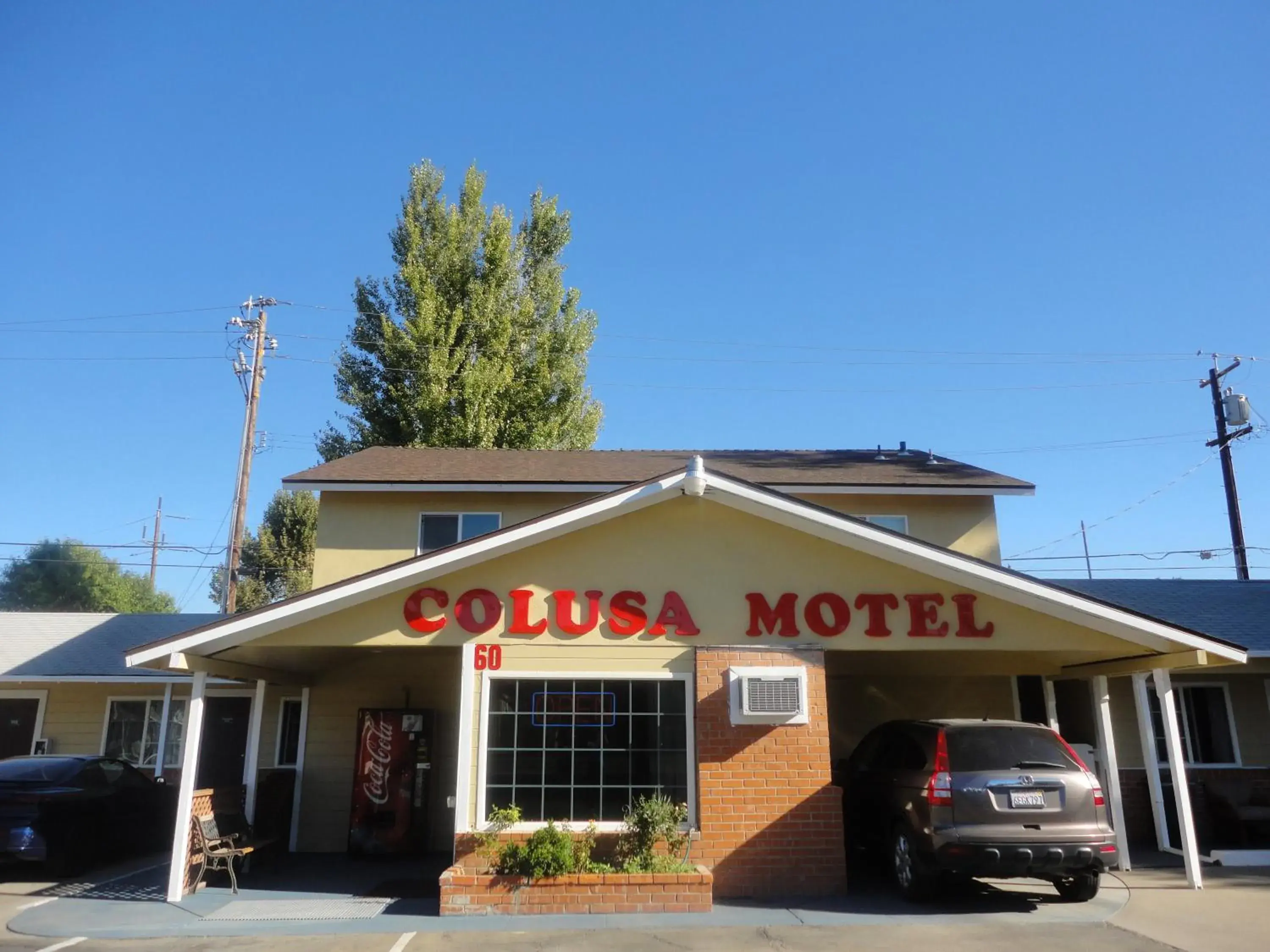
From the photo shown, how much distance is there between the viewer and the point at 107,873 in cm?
1168

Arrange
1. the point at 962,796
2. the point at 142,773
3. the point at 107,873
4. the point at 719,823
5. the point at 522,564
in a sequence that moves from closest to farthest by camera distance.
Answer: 1. the point at 962,796
2. the point at 719,823
3. the point at 522,564
4. the point at 107,873
5. the point at 142,773

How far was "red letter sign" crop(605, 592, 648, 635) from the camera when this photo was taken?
1029cm

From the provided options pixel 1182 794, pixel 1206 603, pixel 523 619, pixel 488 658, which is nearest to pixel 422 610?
pixel 488 658

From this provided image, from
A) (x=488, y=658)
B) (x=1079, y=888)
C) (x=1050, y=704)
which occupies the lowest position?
(x=1079, y=888)

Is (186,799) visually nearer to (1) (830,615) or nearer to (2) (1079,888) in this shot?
(1) (830,615)

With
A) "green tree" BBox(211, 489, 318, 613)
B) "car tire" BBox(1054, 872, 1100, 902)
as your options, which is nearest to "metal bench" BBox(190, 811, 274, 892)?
"car tire" BBox(1054, 872, 1100, 902)

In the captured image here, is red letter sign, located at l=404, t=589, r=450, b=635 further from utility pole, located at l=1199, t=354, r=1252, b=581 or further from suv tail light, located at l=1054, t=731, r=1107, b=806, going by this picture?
utility pole, located at l=1199, t=354, r=1252, b=581

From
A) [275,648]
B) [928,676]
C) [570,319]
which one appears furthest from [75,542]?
[928,676]

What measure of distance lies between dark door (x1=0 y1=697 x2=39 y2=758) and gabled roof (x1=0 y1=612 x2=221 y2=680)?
891mm

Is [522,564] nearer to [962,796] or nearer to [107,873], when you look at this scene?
[962,796]

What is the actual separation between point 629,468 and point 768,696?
23.6 feet

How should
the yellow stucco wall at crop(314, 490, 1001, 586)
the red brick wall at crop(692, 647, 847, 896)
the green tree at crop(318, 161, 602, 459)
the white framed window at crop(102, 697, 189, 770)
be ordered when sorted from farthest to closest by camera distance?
the green tree at crop(318, 161, 602, 459)
the white framed window at crop(102, 697, 189, 770)
the yellow stucco wall at crop(314, 490, 1001, 586)
the red brick wall at crop(692, 647, 847, 896)

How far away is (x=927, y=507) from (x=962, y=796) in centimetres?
751

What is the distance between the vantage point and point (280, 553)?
118 feet
